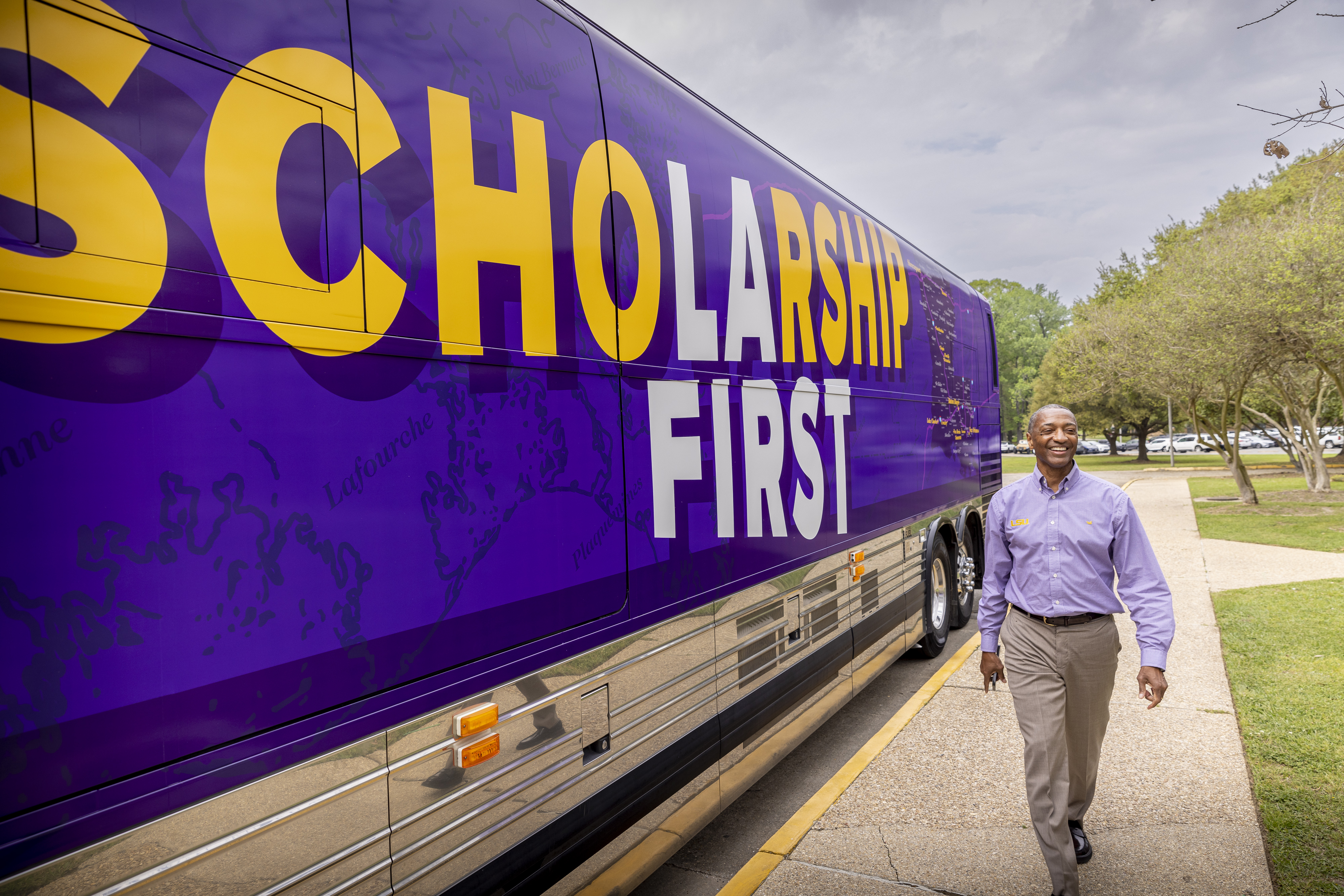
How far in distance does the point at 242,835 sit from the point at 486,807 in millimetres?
769

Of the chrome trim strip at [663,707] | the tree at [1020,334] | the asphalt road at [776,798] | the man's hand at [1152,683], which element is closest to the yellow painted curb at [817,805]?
the asphalt road at [776,798]

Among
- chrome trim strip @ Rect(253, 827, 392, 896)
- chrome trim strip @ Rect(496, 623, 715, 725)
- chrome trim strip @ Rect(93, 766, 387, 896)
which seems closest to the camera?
chrome trim strip @ Rect(93, 766, 387, 896)

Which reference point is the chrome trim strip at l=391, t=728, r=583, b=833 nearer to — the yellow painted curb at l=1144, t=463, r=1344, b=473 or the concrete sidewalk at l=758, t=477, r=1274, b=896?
the concrete sidewalk at l=758, t=477, r=1274, b=896

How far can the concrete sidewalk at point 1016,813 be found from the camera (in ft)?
11.9

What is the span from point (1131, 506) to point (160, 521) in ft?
11.6

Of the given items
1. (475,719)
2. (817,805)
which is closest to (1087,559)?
(817,805)

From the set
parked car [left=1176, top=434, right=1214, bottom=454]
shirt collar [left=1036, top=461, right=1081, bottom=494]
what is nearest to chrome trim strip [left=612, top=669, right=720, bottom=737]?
shirt collar [left=1036, top=461, right=1081, bottom=494]

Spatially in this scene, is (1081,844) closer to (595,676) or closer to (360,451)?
(595,676)

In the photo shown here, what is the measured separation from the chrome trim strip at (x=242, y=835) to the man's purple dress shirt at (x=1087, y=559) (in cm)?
273

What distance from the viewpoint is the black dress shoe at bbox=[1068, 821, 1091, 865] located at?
3750 millimetres

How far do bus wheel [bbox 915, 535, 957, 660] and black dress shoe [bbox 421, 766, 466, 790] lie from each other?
5.62m

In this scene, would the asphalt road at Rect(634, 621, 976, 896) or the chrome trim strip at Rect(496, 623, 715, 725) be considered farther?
the asphalt road at Rect(634, 621, 976, 896)

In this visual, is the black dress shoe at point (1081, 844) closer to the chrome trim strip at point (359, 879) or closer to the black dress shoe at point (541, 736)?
the black dress shoe at point (541, 736)

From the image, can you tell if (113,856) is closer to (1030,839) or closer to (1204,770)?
(1030,839)
